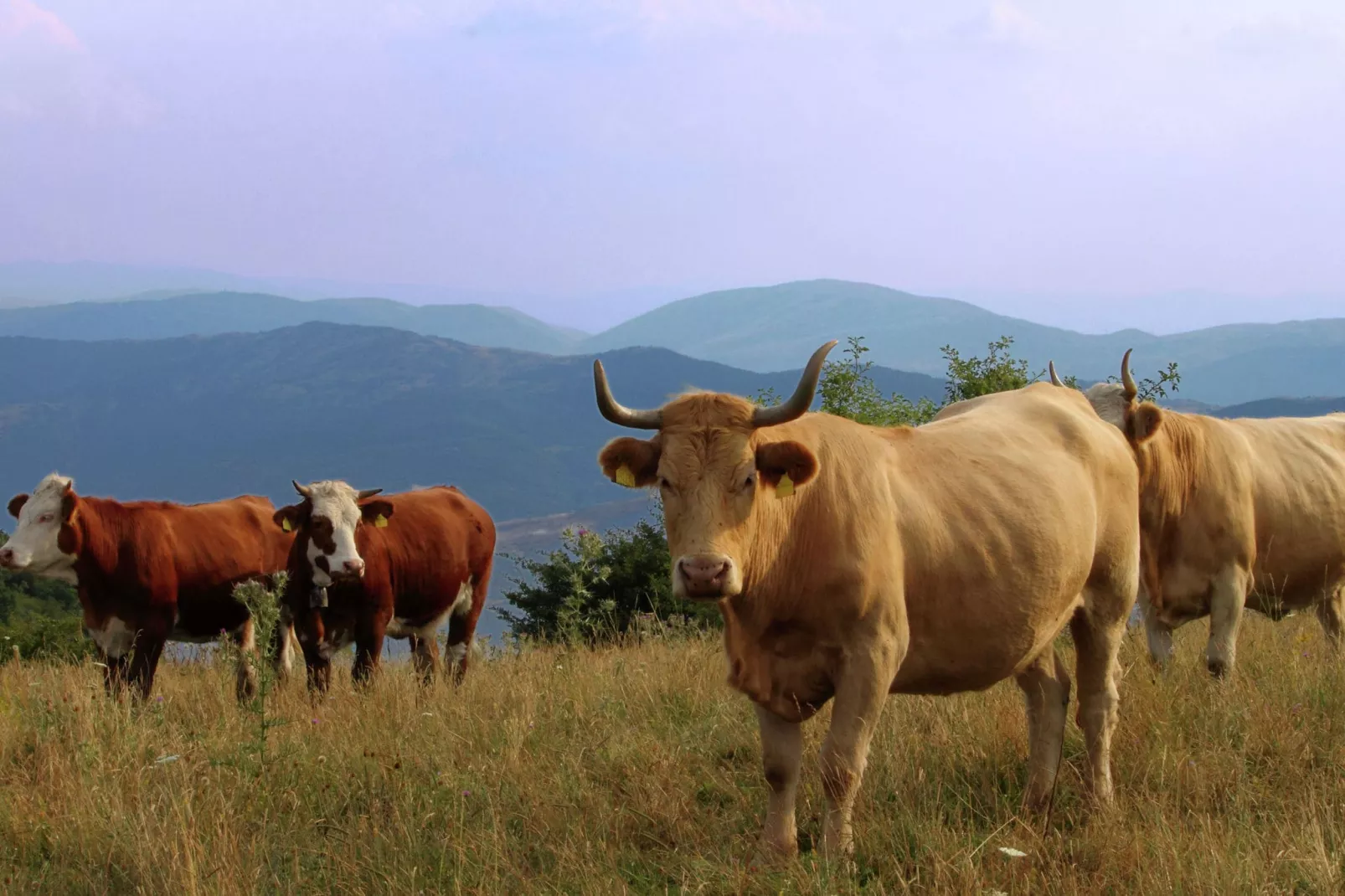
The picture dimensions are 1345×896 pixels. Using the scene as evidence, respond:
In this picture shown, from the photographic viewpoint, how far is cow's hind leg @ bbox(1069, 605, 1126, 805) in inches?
238

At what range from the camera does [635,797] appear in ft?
19.3

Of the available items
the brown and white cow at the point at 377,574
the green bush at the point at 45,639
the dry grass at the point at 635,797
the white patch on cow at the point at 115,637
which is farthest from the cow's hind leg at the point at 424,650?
the green bush at the point at 45,639

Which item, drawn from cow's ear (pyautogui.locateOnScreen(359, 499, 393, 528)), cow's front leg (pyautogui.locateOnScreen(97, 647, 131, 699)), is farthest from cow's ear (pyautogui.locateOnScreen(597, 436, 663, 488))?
cow's front leg (pyautogui.locateOnScreen(97, 647, 131, 699))

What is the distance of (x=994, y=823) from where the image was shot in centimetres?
560

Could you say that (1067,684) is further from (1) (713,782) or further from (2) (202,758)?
(2) (202,758)

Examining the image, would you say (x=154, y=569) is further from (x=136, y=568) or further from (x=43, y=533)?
(x=43, y=533)

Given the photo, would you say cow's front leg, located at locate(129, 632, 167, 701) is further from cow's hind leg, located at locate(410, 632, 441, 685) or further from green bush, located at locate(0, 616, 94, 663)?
green bush, located at locate(0, 616, 94, 663)

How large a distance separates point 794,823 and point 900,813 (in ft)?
1.59

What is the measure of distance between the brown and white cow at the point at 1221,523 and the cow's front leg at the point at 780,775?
4.31 m

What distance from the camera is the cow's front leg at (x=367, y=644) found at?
10.3 m

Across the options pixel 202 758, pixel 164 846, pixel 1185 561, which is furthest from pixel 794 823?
pixel 1185 561

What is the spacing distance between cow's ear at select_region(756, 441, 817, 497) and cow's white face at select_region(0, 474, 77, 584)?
723cm

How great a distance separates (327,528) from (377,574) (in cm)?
77

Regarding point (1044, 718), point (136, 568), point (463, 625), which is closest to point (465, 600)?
point (463, 625)
